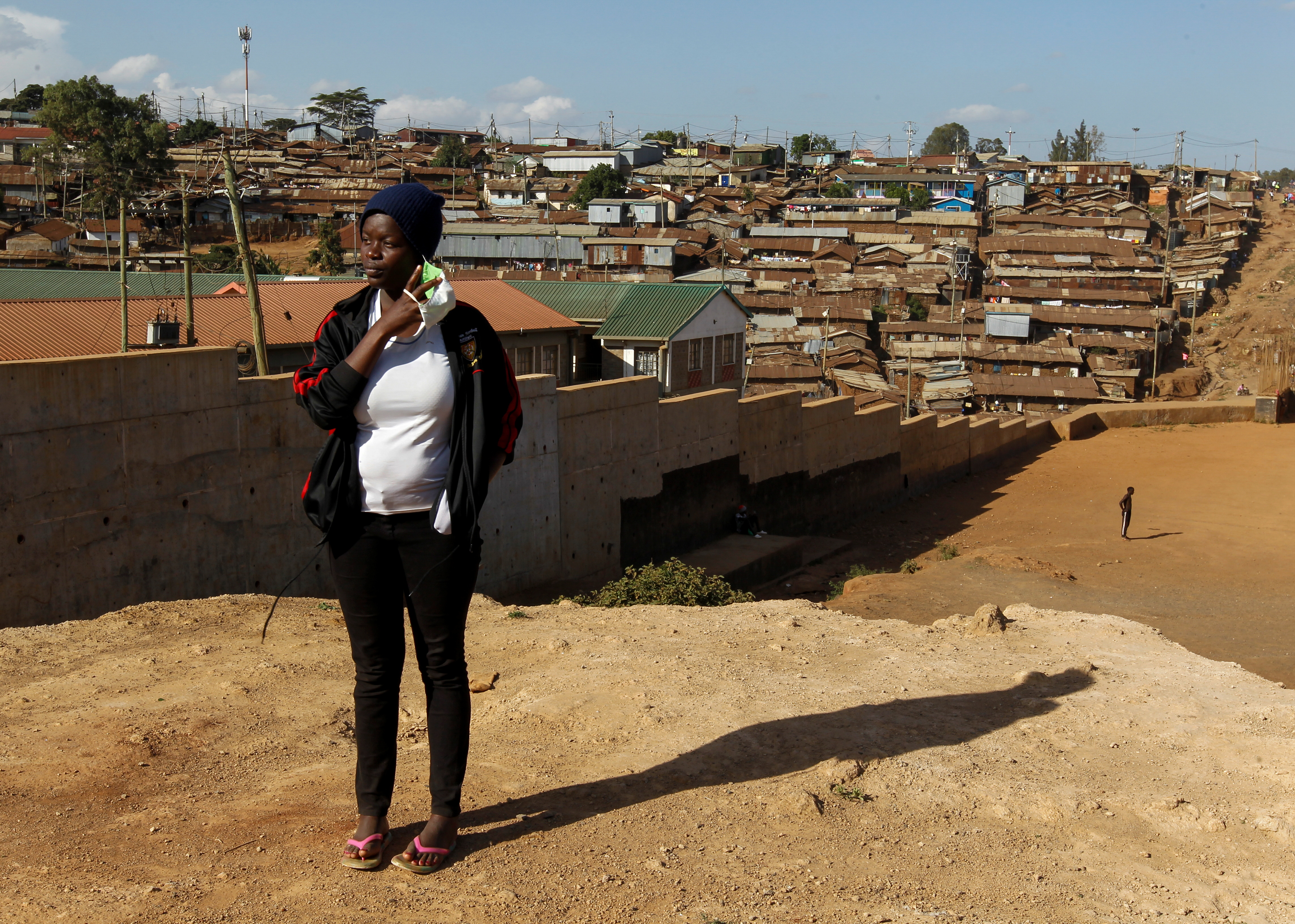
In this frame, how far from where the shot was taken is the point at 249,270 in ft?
46.6

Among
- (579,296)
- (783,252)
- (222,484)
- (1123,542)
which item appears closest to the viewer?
(222,484)

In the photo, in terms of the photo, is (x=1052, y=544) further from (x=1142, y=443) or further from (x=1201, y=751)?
(x=1201, y=751)

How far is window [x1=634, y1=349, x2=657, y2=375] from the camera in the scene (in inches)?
1015

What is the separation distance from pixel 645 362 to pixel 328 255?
32376 millimetres

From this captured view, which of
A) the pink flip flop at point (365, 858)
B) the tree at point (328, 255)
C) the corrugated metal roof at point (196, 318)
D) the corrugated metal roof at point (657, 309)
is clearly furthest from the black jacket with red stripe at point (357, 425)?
the tree at point (328, 255)

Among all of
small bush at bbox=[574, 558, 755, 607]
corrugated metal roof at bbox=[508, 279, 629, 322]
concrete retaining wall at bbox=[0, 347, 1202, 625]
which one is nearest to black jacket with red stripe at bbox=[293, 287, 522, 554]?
concrete retaining wall at bbox=[0, 347, 1202, 625]

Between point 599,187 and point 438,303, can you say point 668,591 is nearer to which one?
point 438,303

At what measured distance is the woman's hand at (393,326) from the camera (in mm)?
3148

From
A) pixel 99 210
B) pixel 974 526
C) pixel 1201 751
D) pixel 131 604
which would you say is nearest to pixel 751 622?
pixel 1201 751

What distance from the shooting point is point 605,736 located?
15.4ft

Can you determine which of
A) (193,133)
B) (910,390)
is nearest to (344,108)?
(193,133)

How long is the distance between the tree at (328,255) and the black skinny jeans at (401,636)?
49774mm

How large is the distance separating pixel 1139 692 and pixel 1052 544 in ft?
50.4

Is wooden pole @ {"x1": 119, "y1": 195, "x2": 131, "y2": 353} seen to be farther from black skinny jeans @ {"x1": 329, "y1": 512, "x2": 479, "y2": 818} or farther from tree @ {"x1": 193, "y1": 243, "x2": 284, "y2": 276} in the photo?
tree @ {"x1": 193, "y1": 243, "x2": 284, "y2": 276}
